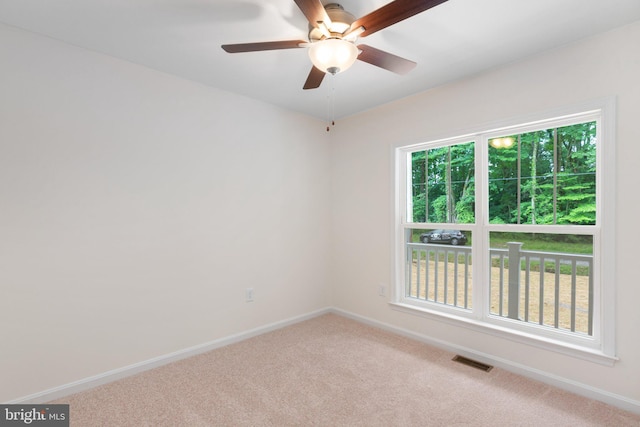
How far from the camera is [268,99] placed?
3.11 metres

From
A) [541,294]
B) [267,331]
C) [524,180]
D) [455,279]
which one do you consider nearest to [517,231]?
[524,180]

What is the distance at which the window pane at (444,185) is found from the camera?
278 cm

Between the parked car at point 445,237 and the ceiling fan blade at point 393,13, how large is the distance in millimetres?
2039

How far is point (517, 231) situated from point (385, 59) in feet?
5.77

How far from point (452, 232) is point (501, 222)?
440mm

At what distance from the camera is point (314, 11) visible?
4.55 ft

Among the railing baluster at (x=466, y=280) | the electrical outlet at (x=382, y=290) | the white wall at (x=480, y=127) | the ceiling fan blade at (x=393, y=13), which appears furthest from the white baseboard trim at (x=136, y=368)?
the ceiling fan blade at (x=393, y=13)

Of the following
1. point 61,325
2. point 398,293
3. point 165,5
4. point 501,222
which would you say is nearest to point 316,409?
point 398,293

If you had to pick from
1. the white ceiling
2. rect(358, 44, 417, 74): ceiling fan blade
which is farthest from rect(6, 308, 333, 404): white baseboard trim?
rect(358, 44, 417, 74): ceiling fan blade

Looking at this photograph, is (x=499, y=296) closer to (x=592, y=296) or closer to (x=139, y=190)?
(x=592, y=296)

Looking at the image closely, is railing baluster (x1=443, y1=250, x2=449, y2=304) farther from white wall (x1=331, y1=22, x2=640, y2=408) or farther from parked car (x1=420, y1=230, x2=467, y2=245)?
white wall (x1=331, y1=22, x2=640, y2=408)

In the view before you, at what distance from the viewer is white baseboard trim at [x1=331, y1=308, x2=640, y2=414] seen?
1.95 meters

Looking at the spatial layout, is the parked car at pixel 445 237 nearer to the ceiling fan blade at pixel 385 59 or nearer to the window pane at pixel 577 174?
the window pane at pixel 577 174

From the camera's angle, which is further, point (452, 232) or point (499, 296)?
point (452, 232)
